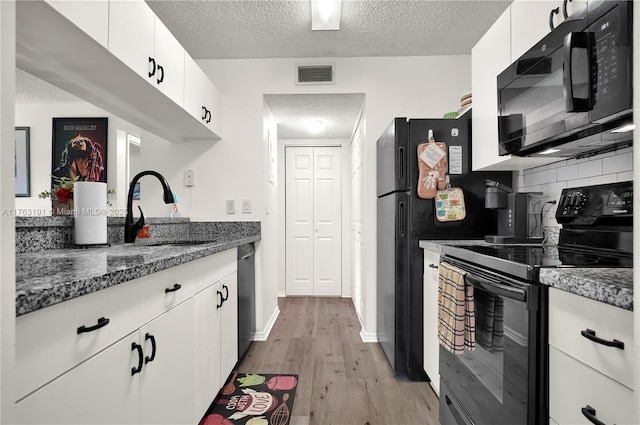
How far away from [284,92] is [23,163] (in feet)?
6.44

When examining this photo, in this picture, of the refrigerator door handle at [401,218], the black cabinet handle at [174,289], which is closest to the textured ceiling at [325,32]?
the refrigerator door handle at [401,218]

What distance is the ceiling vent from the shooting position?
116 inches

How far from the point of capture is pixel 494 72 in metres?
1.81

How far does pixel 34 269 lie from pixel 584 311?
1.35m

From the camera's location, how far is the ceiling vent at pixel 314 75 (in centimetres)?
296

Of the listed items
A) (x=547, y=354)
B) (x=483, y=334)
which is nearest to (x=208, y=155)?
(x=483, y=334)

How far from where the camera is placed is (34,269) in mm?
897

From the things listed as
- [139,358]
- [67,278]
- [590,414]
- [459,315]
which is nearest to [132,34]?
[67,278]

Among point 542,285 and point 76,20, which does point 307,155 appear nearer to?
point 76,20

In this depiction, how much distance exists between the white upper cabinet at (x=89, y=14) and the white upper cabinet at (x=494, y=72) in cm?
175

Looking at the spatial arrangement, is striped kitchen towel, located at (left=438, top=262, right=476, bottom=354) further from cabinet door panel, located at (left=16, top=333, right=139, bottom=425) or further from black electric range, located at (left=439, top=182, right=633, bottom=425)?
cabinet door panel, located at (left=16, top=333, right=139, bottom=425)

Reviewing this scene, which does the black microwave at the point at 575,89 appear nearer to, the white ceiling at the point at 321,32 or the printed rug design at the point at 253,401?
the white ceiling at the point at 321,32

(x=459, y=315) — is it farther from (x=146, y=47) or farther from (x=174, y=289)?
(x=146, y=47)

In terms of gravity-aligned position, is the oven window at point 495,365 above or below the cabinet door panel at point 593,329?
below
